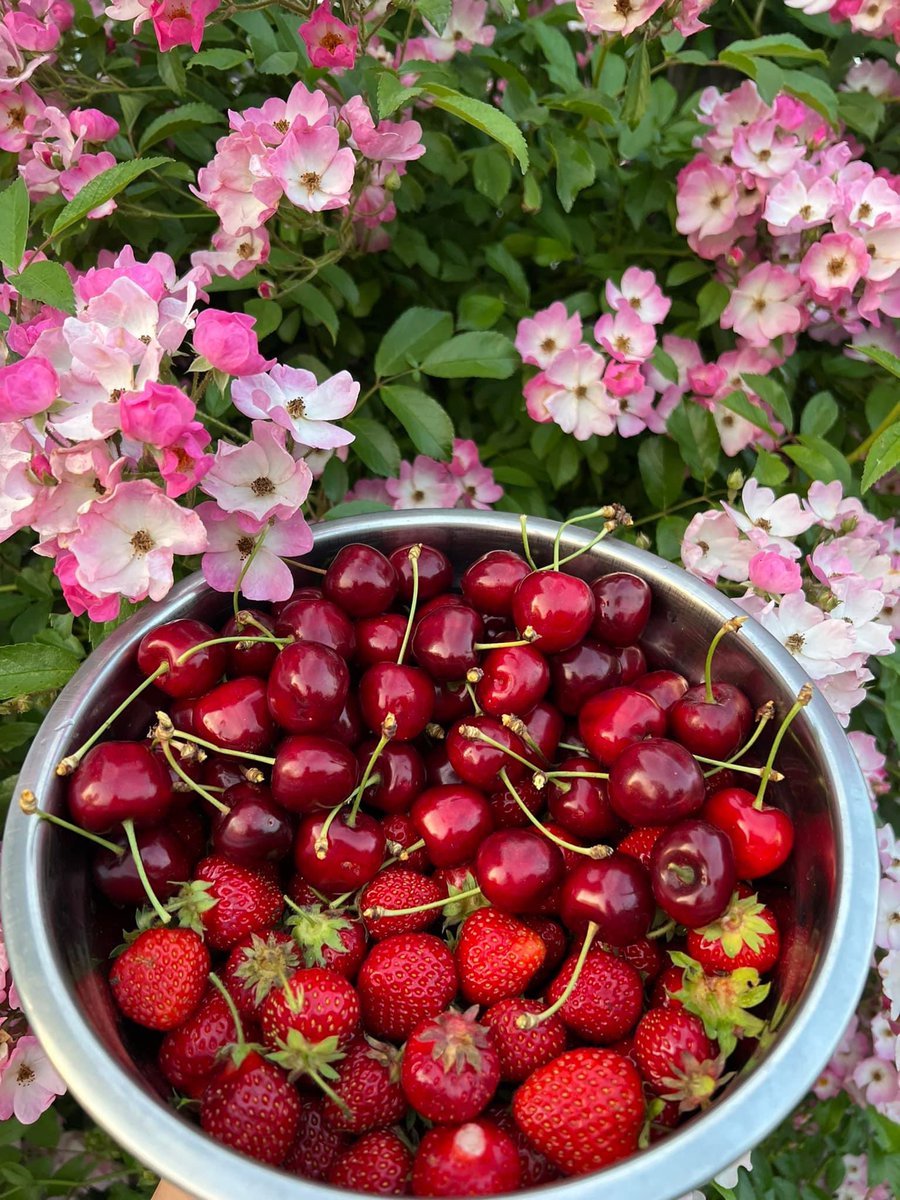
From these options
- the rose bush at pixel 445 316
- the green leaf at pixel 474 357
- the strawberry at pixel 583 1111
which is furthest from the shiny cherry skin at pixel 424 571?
the strawberry at pixel 583 1111

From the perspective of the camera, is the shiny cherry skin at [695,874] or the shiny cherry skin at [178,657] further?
the shiny cherry skin at [178,657]

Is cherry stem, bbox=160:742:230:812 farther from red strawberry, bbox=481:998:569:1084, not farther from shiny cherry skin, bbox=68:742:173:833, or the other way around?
red strawberry, bbox=481:998:569:1084

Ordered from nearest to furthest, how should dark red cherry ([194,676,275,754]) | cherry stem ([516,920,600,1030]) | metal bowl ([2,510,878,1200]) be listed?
metal bowl ([2,510,878,1200])
cherry stem ([516,920,600,1030])
dark red cherry ([194,676,275,754])

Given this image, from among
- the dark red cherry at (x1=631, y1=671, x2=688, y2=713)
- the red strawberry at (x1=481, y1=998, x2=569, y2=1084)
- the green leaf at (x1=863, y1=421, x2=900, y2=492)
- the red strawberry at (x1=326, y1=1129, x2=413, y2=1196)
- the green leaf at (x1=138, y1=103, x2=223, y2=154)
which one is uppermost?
the green leaf at (x1=138, y1=103, x2=223, y2=154)

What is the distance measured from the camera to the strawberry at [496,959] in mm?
700

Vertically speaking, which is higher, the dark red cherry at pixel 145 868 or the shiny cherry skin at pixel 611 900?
the shiny cherry skin at pixel 611 900

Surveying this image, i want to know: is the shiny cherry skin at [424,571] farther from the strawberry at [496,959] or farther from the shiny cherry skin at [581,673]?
the strawberry at [496,959]

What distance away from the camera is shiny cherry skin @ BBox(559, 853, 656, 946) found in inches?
27.1

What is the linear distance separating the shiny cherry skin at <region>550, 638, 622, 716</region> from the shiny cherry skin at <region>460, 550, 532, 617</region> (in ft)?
0.24

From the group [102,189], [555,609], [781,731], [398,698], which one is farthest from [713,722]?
[102,189]

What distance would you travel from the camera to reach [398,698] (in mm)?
783

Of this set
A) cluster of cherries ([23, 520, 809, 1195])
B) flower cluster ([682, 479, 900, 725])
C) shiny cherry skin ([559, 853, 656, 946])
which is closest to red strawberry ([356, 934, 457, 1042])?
cluster of cherries ([23, 520, 809, 1195])

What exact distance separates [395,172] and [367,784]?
0.66m

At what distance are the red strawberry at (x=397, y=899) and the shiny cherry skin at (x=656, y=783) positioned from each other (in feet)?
0.57
